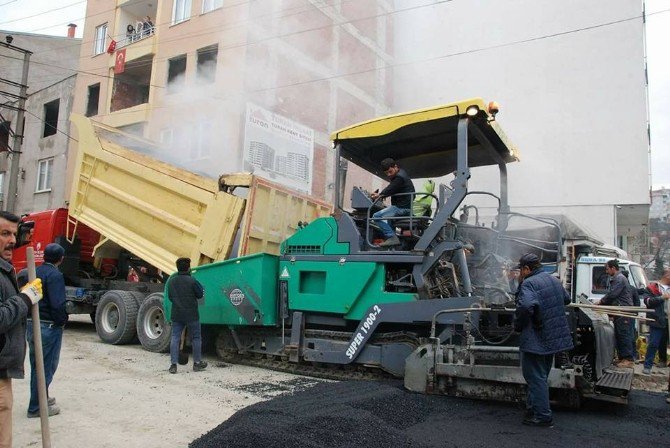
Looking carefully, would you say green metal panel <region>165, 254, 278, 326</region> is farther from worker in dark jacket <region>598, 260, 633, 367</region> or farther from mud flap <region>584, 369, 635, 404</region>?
worker in dark jacket <region>598, 260, 633, 367</region>

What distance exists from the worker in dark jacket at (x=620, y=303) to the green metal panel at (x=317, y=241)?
3622mm

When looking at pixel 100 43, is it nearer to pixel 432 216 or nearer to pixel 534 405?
pixel 432 216

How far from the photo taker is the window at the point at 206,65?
51.7 ft

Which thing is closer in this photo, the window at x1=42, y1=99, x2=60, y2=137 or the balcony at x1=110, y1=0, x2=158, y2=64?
the balcony at x1=110, y1=0, x2=158, y2=64

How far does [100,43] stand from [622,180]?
20.1m

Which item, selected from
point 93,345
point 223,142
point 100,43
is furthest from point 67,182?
point 93,345

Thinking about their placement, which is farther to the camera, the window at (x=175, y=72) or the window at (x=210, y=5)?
the window at (x=175, y=72)

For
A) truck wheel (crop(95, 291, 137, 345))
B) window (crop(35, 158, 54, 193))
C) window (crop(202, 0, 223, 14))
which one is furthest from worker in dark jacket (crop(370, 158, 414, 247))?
window (crop(35, 158, 54, 193))

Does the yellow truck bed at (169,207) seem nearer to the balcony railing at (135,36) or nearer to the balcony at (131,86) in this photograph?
the balcony railing at (135,36)

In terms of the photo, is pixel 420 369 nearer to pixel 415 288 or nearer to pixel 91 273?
pixel 415 288

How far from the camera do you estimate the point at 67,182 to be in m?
20.8

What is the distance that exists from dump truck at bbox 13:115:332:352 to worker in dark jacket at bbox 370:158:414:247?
1.30 meters

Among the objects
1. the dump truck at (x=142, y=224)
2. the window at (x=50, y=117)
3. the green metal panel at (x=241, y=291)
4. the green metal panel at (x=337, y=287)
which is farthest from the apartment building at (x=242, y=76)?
the green metal panel at (x=337, y=287)

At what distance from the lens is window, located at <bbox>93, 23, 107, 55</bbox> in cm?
2062
